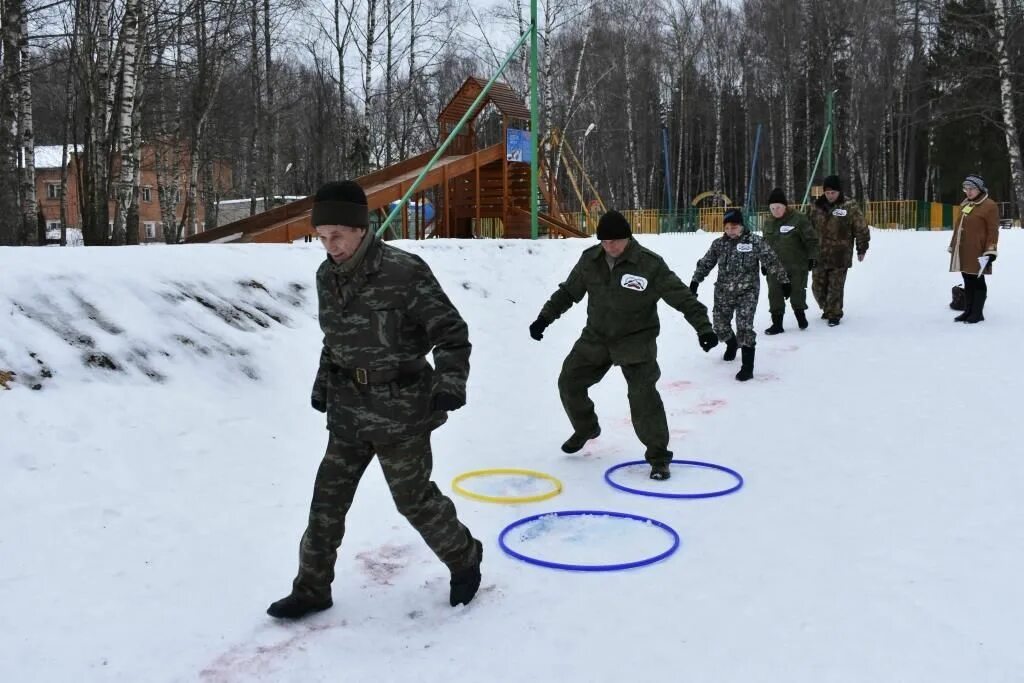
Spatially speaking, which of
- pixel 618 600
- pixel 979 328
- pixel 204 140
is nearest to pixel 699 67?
pixel 204 140

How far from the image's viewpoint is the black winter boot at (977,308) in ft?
34.4

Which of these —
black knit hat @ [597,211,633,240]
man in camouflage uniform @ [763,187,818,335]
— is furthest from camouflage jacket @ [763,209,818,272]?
black knit hat @ [597,211,633,240]

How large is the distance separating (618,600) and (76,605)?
7.01 feet

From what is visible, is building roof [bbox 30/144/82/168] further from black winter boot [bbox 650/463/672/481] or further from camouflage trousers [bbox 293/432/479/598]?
camouflage trousers [bbox 293/432/479/598]

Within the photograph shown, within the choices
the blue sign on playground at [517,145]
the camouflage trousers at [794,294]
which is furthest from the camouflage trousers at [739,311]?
the blue sign on playground at [517,145]

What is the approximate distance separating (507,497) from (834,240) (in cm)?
750

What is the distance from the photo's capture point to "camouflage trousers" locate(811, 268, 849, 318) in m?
10.8

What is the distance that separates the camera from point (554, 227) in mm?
19359

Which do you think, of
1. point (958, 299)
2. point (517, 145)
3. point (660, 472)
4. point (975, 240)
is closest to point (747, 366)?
point (660, 472)

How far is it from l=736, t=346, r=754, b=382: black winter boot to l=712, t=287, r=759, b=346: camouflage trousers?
3.0 inches

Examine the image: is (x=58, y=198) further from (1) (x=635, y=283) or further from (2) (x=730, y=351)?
(1) (x=635, y=283)

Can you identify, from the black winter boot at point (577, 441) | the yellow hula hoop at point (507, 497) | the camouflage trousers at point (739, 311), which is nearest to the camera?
the yellow hula hoop at point (507, 497)

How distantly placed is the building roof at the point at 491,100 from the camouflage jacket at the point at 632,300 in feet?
43.1

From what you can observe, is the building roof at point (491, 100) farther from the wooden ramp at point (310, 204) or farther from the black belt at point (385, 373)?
the black belt at point (385, 373)
